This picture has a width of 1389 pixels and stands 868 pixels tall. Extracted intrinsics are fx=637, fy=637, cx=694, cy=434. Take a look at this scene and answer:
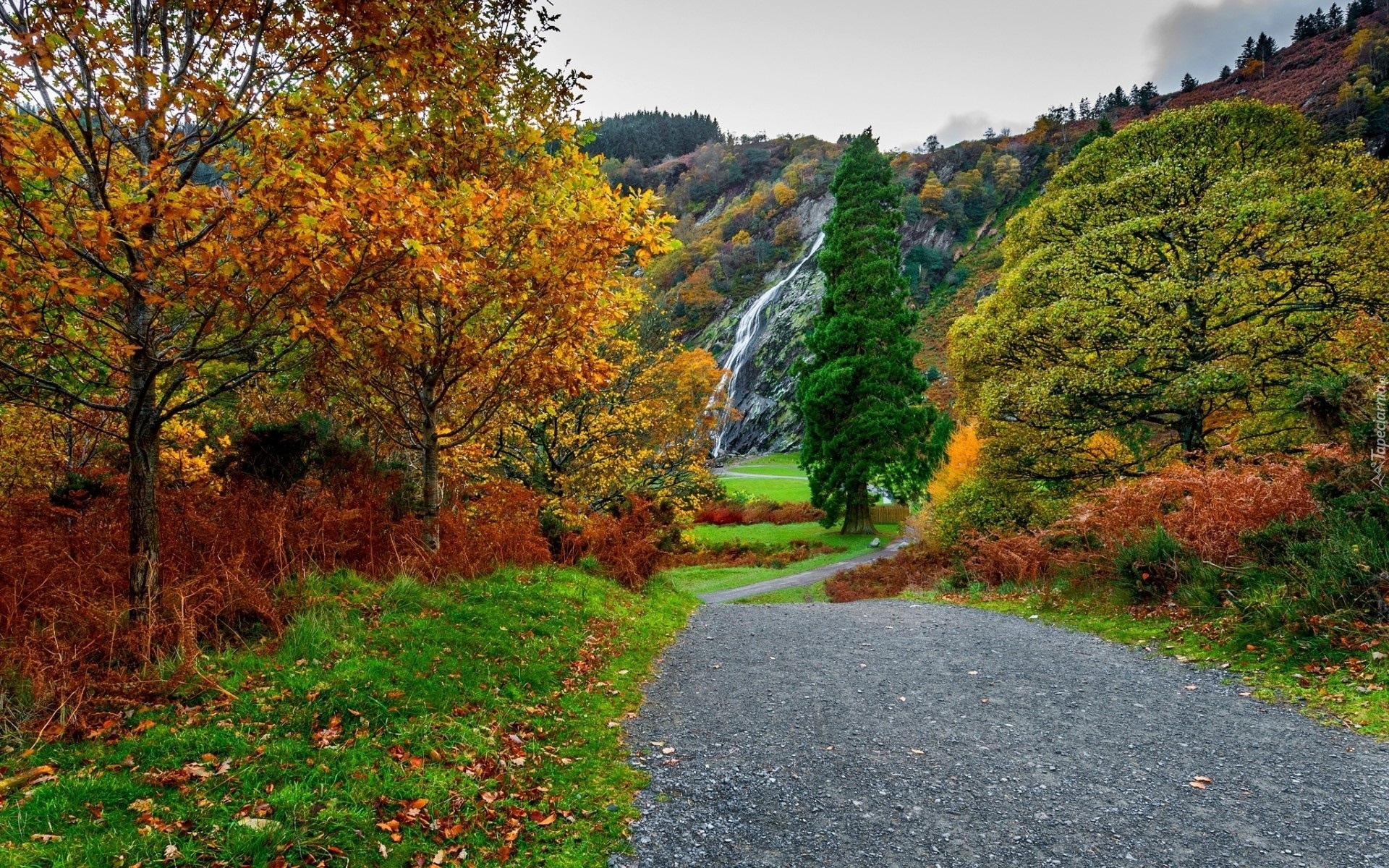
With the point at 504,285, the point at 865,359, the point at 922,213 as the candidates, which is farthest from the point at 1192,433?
the point at 922,213

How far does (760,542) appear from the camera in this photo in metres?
27.9

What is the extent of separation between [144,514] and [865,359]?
74.8 ft

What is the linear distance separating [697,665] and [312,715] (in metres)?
4.26

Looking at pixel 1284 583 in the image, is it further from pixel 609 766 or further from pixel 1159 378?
pixel 609 766

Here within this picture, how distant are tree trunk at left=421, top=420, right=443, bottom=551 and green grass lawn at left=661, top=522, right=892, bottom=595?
845 centimetres

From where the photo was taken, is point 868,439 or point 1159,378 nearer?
point 1159,378

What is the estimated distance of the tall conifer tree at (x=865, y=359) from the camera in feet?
81.1

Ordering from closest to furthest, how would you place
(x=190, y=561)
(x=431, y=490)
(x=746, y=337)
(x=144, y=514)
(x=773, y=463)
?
(x=144, y=514)
(x=190, y=561)
(x=431, y=490)
(x=773, y=463)
(x=746, y=337)

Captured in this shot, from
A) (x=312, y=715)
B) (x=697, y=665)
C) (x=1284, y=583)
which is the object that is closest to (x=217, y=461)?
(x=312, y=715)

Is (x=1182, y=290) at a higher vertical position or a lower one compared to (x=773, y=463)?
higher

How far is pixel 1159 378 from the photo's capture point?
40.1ft

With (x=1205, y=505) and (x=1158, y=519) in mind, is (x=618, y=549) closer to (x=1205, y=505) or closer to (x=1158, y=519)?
(x=1158, y=519)

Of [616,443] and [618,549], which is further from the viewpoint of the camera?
[616,443]

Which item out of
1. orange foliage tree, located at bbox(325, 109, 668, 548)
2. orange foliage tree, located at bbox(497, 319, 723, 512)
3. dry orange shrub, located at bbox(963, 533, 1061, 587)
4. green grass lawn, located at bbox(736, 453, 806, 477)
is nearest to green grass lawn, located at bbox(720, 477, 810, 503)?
green grass lawn, located at bbox(736, 453, 806, 477)
